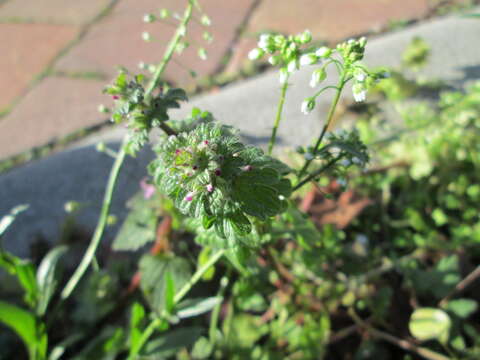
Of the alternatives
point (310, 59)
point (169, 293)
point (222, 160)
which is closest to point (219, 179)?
point (222, 160)

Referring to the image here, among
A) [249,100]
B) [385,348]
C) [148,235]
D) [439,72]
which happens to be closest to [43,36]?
[249,100]

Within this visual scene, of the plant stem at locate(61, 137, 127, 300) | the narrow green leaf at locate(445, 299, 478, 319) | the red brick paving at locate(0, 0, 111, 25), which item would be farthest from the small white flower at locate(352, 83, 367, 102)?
the red brick paving at locate(0, 0, 111, 25)

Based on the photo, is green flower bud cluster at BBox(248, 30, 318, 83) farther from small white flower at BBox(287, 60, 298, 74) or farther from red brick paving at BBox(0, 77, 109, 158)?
red brick paving at BBox(0, 77, 109, 158)

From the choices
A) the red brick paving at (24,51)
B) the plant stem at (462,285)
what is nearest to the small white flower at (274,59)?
the plant stem at (462,285)

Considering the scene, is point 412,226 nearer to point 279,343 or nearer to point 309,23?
point 279,343

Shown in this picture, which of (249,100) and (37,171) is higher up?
(249,100)

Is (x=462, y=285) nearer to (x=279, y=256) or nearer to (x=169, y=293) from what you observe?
(x=279, y=256)

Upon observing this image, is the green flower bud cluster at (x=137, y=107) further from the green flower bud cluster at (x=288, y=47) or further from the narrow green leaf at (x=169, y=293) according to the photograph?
the narrow green leaf at (x=169, y=293)
